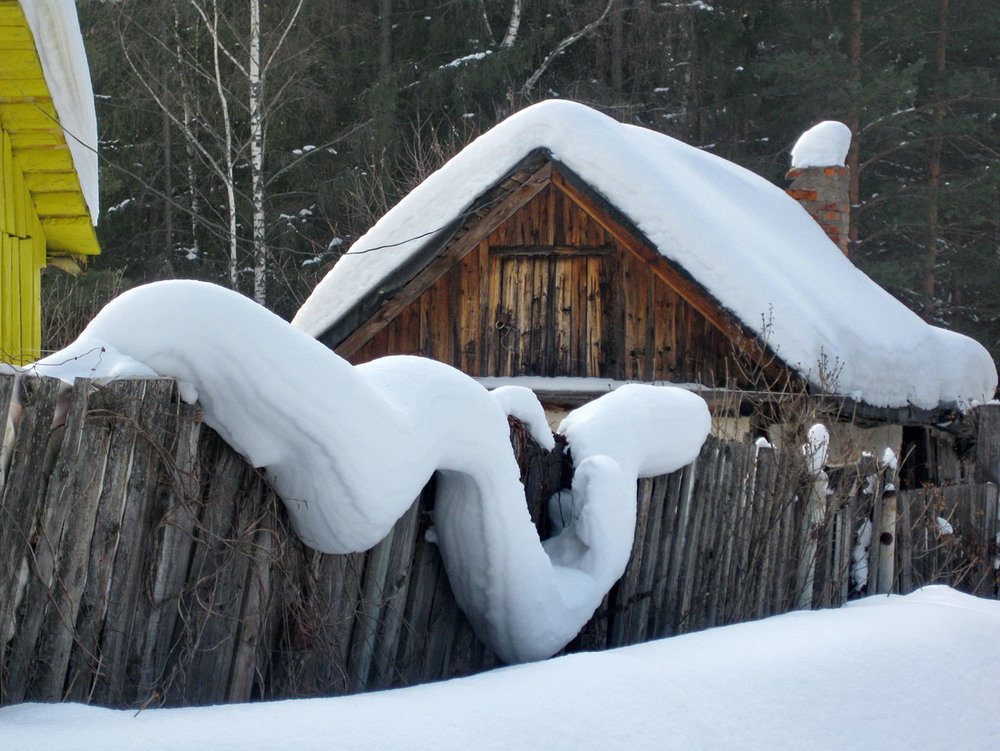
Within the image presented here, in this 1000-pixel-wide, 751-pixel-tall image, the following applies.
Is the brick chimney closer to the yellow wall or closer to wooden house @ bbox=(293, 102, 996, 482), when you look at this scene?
wooden house @ bbox=(293, 102, 996, 482)

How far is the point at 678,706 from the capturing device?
7.98ft

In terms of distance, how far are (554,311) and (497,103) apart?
10763mm

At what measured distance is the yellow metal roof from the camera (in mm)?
5047

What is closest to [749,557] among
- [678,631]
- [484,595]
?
[678,631]

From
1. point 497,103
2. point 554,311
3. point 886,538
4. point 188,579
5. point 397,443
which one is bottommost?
point 886,538

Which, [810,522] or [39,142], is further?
[39,142]

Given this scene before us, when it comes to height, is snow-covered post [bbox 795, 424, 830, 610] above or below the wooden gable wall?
below

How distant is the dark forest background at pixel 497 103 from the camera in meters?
17.9

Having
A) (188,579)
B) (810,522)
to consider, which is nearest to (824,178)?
(810,522)

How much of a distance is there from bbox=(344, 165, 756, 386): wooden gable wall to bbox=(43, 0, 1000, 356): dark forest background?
7.91 meters

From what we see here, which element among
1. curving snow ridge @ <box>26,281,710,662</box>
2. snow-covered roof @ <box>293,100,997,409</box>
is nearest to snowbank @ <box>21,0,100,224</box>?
Result: snow-covered roof @ <box>293,100,997,409</box>

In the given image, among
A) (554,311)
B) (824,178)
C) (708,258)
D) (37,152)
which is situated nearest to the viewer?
(37,152)

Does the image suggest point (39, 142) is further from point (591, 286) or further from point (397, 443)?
point (397, 443)

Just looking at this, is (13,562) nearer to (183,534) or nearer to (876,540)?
(183,534)
